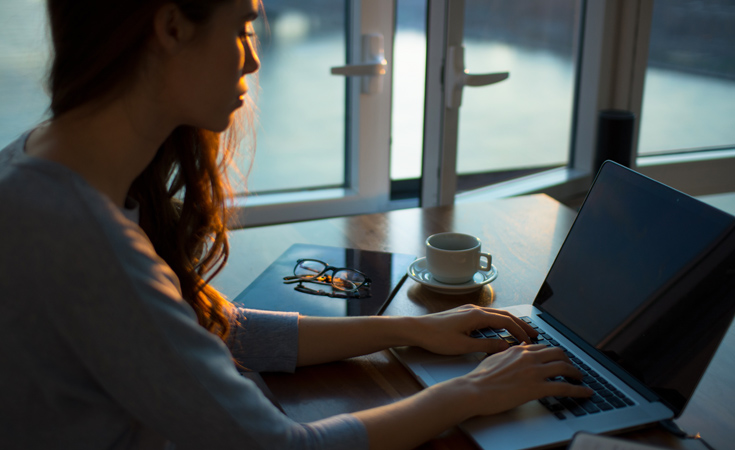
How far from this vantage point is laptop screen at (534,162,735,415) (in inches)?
27.5

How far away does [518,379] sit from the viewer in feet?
2.41

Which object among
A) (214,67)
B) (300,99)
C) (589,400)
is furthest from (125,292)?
(300,99)

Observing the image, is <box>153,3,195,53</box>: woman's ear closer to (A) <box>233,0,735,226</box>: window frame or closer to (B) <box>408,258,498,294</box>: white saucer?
(B) <box>408,258,498,294</box>: white saucer

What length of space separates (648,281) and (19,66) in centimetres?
172

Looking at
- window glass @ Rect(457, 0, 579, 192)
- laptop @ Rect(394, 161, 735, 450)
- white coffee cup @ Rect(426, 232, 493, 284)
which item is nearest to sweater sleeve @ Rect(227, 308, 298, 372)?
laptop @ Rect(394, 161, 735, 450)

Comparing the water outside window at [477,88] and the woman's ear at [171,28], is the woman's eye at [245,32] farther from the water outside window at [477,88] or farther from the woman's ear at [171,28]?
the water outside window at [477,88]

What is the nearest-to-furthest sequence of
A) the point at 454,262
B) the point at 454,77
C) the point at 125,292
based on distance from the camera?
the point at 125,292 < the point at 454,262 < the point at 454,77

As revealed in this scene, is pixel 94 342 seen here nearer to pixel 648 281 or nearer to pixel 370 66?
pixel 648 281

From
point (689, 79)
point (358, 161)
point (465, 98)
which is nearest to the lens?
point (358, 161)

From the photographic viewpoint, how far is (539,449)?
0.66 m

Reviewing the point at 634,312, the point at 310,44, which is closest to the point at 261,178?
the point at 310,44

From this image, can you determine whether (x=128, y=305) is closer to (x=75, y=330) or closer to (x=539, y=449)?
(x=75, y=330)

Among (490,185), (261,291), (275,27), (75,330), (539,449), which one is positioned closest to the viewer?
(75,330)

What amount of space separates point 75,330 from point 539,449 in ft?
1.54
